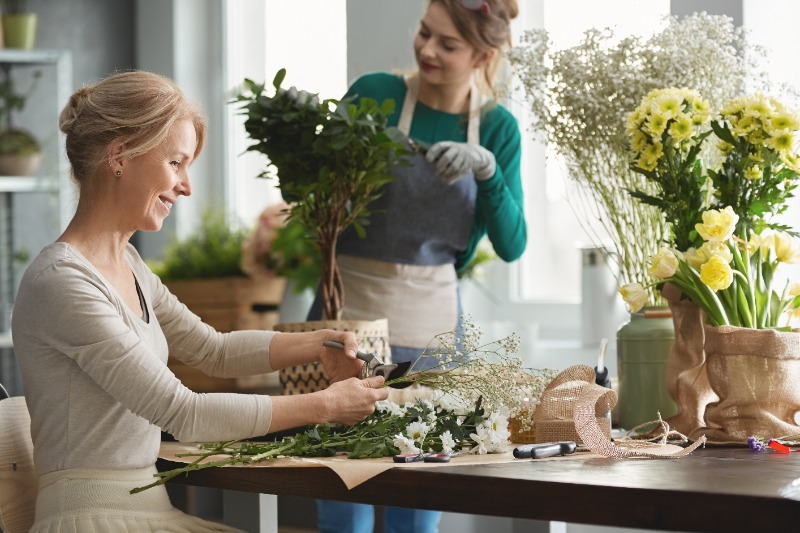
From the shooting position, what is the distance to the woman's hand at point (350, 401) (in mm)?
1497

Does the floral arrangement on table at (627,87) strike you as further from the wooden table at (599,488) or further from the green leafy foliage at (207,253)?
the green leafy foliage at (207,253)

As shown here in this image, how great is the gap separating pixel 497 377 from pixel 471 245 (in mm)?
956

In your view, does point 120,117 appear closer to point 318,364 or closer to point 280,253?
point 318,364

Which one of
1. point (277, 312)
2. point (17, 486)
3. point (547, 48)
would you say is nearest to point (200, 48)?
point (277, 312)

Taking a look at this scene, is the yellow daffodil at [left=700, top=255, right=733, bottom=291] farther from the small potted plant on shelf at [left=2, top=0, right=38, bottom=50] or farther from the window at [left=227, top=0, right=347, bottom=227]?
the small potted plant on shelf at [left=2, top=0, right=38, bottom=50]

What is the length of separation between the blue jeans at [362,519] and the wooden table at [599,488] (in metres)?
0.79

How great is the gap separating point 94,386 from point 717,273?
0.88 meters

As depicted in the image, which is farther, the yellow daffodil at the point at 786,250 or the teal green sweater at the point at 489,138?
the teal green sweater at the point at 489,138

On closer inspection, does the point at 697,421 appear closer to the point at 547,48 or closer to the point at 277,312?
the point at 547,48

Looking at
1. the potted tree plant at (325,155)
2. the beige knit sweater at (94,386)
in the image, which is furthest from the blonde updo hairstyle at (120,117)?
the potted tree plant at (325,155)

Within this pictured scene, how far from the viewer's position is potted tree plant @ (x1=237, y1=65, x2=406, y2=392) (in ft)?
6.40

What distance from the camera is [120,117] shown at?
155 cm

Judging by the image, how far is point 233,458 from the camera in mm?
1456

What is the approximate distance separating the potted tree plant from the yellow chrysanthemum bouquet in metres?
0.52
